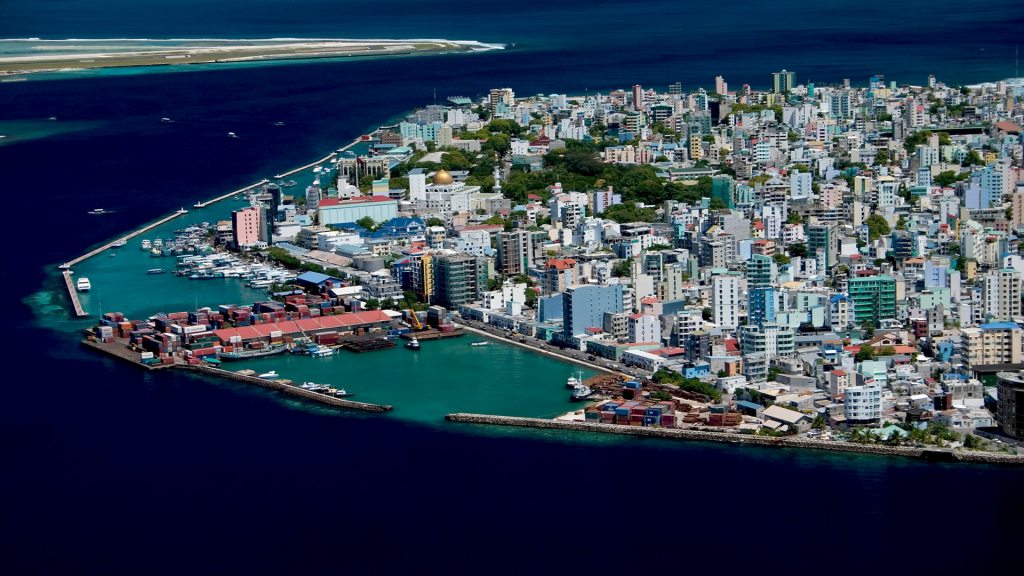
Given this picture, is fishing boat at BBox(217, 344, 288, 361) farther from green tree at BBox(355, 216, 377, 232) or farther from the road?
green tree at BBox(355, 216, 377, 232)

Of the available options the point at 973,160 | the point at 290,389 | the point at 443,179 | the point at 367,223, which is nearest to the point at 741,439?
the point at 290,389

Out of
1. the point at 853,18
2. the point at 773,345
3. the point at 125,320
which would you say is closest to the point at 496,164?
the point at 125,320

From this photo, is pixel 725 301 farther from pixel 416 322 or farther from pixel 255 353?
pixel 255 353

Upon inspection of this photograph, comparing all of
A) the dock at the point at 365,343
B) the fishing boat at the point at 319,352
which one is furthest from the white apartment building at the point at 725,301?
the fishing boat at the point at 319,352

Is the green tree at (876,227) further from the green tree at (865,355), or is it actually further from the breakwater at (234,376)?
the breakwater at (234,376)

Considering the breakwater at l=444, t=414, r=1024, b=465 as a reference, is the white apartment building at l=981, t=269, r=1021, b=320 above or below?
above

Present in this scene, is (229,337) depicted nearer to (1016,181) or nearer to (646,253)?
(646,253)

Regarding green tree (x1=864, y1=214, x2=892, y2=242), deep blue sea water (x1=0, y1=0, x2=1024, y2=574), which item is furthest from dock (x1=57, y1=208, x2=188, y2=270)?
green tree (x1=864, y1=214, x2=892, y2=242)
